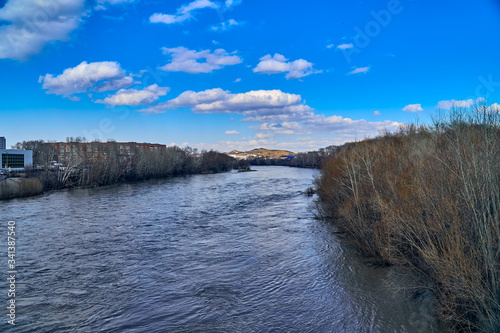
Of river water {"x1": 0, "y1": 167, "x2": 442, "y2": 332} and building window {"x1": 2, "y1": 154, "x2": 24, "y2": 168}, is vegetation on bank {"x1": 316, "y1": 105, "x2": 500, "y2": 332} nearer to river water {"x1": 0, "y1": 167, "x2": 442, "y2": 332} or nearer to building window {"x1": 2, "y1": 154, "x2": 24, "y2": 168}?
river water {"x1": 0, "y1": 167, "x2": 442, "y2": 332}

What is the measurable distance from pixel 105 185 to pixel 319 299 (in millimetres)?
43234

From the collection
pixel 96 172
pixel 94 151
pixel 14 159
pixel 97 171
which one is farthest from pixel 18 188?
pixel 14 159

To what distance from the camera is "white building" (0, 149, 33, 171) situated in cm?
A: 6550

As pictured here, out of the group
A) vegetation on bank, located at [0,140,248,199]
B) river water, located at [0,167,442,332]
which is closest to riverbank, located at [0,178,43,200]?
vegetation on bank, located at [0,140,248,199]

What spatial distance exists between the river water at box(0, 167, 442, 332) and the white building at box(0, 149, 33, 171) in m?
56.1

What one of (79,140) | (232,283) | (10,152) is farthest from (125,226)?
(79,140)

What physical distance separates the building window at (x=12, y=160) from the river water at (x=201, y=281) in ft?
184

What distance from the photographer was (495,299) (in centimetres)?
609

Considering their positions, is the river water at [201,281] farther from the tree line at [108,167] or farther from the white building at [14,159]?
the white building at [14,159]

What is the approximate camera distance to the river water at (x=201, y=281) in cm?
855

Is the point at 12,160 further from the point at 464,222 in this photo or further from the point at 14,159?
the point at 464,222

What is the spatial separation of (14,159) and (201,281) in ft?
240

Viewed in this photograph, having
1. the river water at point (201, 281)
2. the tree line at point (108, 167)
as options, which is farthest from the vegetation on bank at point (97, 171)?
the river water at point (201, 281)

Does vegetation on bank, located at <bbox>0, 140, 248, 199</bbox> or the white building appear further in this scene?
the white building
